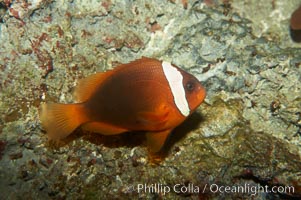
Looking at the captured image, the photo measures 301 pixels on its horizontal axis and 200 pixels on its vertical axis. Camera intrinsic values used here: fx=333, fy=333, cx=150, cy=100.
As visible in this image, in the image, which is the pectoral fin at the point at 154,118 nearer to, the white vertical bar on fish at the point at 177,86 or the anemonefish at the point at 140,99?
the anemonefish at the point at 140,99

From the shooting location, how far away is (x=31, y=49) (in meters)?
3.19

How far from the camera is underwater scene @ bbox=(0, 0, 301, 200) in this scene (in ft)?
10.3

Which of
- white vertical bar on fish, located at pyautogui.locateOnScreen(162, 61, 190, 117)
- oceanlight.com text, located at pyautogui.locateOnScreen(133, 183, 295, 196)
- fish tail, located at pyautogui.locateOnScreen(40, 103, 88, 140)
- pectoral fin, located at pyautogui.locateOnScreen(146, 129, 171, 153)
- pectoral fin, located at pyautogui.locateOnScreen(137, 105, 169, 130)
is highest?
white vertical bar on fish, located at pyautogui.locateOnScreen(162, 61, 190, 117)

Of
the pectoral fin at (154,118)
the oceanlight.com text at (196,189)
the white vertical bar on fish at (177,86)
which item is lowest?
the oceanlight.com text at (196,189)

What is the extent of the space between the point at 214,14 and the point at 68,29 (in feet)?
5.28

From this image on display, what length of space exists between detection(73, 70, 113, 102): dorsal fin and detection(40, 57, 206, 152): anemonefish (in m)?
0.01

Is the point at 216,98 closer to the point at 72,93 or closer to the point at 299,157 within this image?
the point at 299,157

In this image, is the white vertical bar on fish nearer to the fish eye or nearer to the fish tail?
the fish eye

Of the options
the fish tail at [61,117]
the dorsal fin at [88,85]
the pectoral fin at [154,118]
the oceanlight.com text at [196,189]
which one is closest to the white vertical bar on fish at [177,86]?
the pectoral fin at [154,118]

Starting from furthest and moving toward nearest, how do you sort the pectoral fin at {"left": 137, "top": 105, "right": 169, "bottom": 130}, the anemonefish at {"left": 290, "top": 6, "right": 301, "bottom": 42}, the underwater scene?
the anemonefish at {"left": 290, "top": 6, "right": 301, "bottom": 42} → the underwater scene → the pectoral fin at {"left": 137, "top": 105, "right": 169, "bottom": 130}

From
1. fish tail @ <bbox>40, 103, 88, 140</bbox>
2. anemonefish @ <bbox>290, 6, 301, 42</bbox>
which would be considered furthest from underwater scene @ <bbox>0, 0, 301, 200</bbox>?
anemonefish @ <bbox>290, 6, 301, 42</bbox>

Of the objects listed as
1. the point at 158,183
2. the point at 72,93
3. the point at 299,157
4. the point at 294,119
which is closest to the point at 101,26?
the point at 72,93

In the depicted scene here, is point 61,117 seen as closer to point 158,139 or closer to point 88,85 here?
point 88,85

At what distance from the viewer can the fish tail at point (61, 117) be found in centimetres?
290
